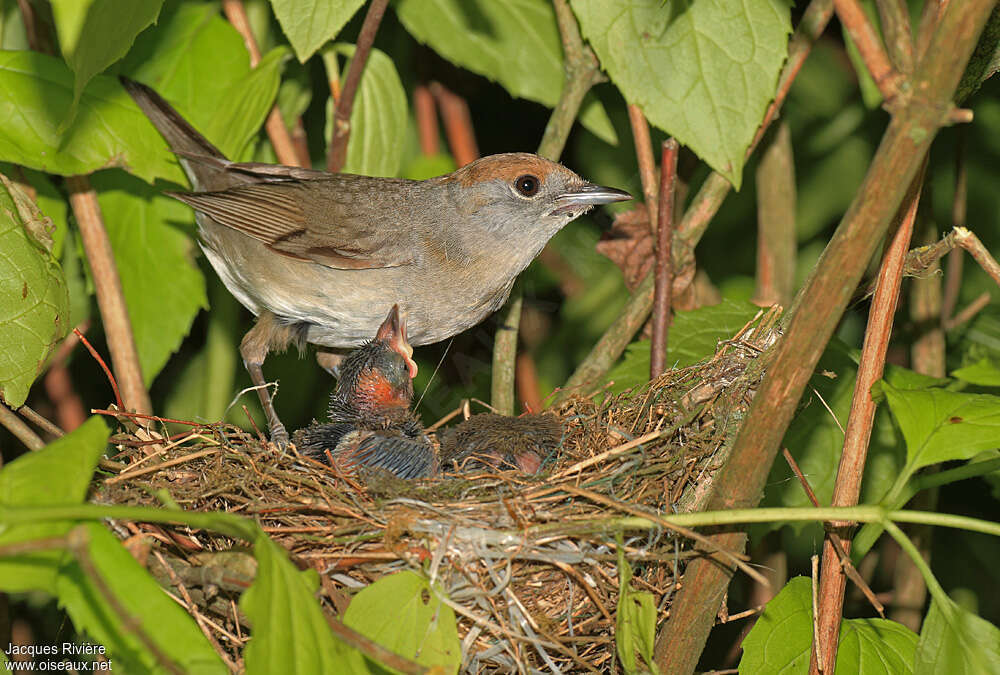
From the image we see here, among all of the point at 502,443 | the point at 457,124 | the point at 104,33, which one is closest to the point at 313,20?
the point at 104,33

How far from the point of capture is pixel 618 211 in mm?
4379

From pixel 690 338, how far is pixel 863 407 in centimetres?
143

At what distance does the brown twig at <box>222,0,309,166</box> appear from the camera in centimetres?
404

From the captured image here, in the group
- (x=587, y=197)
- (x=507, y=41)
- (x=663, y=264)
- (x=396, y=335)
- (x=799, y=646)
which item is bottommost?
(x=799, y=646)

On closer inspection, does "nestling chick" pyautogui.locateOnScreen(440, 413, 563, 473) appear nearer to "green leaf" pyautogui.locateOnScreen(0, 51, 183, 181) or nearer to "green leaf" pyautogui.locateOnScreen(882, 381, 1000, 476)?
"green leaf" pyautogui.locateOnScreen(882, 381, 1000, 476)

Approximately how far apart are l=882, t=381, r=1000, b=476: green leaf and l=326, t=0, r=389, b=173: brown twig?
8.22 feet

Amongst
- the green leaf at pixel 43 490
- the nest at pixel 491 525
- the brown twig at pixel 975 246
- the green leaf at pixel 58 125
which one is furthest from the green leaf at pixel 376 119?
the green leaf at pixel 43 490

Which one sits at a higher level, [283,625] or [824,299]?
[824,299]

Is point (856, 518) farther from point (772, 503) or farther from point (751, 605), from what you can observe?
point (751, 605)

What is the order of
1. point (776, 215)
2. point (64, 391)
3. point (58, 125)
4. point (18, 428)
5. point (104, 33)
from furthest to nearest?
point (776, 215)
point (64, 391)
point (58, 125)
point (18, 428)
point (104, 33)

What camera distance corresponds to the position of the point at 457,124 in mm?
4996

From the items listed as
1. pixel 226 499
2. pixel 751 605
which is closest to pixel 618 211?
pixel 751 605

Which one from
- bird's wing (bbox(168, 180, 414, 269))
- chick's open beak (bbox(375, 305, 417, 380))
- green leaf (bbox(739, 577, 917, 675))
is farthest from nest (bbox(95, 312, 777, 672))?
bird's wing (bbox(168, 180, 414, 269))

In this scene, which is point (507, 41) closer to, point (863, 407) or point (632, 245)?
point (632, 245)
